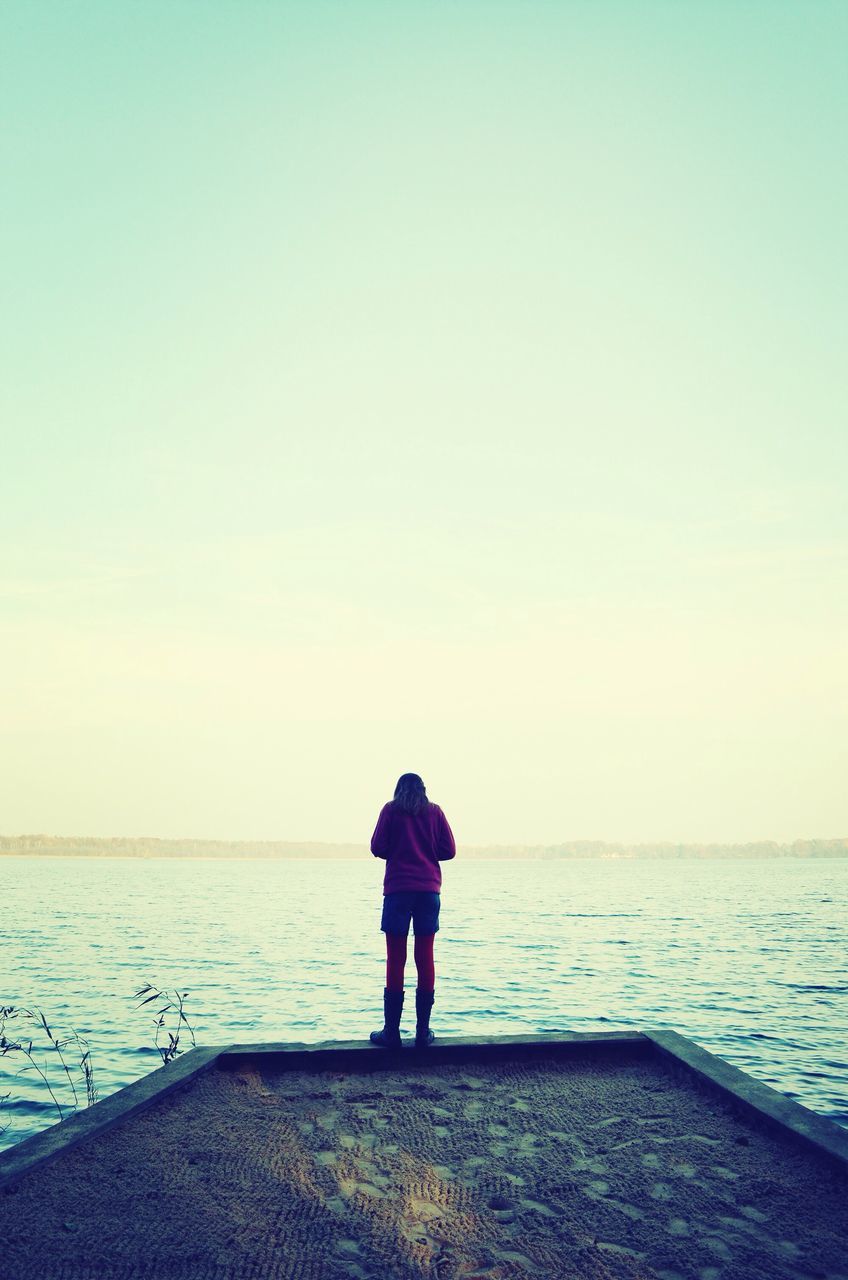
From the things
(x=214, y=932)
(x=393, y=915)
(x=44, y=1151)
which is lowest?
(x=214, y=932)

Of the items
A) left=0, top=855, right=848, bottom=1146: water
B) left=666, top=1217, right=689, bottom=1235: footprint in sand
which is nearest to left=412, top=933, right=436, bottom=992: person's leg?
left=666, top=1217, right=689, bottom=1235: footprint in sand

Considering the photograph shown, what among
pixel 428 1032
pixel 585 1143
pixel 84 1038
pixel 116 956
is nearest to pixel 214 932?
pixel 116 956

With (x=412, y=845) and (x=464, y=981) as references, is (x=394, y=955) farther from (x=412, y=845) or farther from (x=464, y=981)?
(x=464, y=981)

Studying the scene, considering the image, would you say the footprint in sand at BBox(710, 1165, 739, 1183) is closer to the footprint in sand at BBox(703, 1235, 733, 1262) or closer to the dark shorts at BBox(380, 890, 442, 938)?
the footprint in sand at BBox(703, 1235, 733, 1262)

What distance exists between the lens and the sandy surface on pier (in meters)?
3.52

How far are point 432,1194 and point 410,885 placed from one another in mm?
3022

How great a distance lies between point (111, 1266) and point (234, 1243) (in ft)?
1.60

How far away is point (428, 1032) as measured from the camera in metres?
7.18

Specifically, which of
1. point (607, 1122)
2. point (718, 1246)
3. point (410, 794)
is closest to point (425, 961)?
point (410, 794)

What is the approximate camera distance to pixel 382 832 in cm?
740

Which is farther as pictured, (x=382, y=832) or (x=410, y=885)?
(x=382, y=832)

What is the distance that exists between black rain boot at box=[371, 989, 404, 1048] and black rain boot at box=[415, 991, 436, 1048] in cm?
16

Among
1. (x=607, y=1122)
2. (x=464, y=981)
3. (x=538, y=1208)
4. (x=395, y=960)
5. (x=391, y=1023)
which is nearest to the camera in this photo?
(x=538, y=1208)

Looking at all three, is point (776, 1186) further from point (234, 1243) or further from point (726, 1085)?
point (234, 1243)
